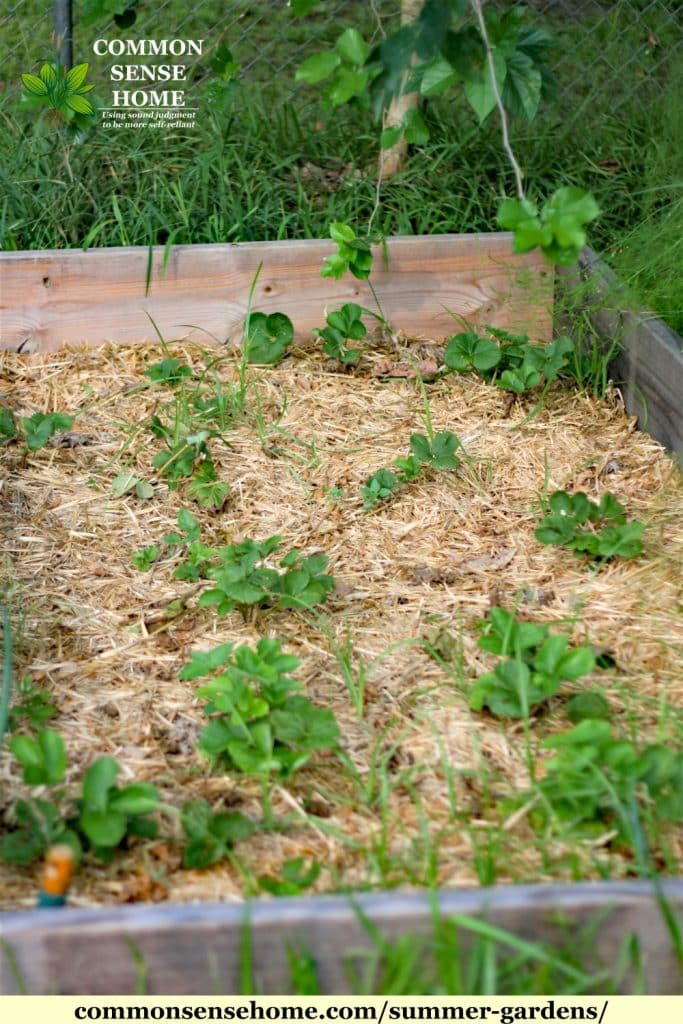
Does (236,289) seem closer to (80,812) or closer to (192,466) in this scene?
(192,466)

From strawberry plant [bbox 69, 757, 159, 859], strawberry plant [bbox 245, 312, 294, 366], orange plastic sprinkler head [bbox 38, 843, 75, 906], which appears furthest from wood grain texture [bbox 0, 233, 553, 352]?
orange plastic sprinkler head [bbox 38, 843, 75, 906]

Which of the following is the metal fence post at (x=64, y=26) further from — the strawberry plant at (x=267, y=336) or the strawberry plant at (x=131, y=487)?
the strawberry plant at (x=131, y=487)

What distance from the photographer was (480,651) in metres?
2.01

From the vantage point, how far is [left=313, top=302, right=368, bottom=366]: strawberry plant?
3062 millimetres

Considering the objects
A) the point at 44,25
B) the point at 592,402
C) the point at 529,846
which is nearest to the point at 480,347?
the point at 592,402

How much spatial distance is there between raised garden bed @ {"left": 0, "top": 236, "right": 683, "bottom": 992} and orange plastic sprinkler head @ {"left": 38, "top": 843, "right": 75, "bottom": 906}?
3.7 inches

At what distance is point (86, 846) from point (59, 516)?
3.59 ft

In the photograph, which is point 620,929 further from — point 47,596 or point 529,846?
point 47,596

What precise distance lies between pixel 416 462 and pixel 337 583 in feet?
1.57

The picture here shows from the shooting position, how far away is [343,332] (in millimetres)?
3076

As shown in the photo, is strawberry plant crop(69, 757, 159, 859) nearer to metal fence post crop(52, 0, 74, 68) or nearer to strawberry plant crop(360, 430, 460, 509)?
strawberry plant crop(360, 430, 460, 509)

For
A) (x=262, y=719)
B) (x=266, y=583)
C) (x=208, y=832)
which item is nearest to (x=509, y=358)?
(x=266, y=583)

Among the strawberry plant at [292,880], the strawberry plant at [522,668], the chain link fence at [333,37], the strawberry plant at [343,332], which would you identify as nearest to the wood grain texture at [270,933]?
the strawberry plant at [292,880]

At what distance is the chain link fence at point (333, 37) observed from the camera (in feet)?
12.5
